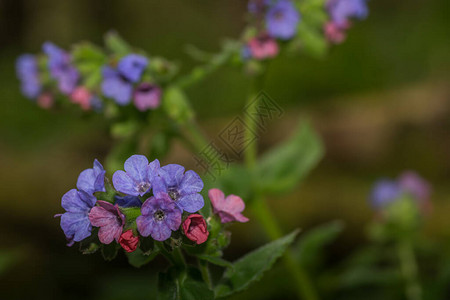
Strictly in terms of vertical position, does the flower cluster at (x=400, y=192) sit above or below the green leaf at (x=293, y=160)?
below

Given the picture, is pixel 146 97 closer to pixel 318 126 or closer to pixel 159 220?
pixel 159 220

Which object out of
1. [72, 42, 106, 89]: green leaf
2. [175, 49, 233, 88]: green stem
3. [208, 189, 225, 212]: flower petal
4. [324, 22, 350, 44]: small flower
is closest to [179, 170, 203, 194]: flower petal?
[208, 189, 225, 212]: flower petal

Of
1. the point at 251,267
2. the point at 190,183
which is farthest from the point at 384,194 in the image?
the point at 190,183

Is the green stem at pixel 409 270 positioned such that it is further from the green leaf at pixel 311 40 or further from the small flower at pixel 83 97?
the small flower at pixel 83 97

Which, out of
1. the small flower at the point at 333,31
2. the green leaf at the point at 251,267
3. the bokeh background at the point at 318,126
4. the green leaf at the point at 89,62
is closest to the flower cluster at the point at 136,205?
the green leaf at the point at 251,267

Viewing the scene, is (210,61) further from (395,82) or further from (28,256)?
(395,82)
